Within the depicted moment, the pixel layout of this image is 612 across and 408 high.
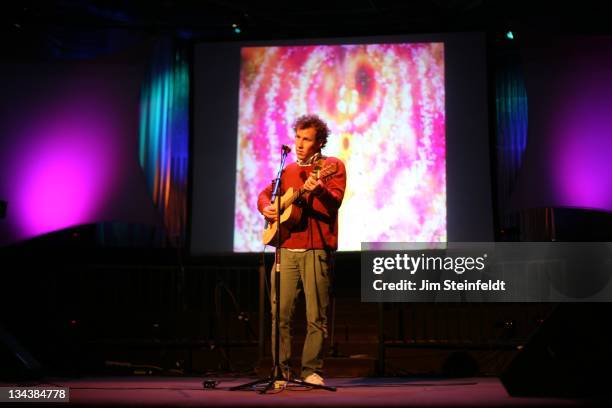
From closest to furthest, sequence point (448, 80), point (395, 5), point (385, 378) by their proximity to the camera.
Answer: point (385, 378), point (448, 80), point (395, 5)

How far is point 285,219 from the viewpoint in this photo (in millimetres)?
4023

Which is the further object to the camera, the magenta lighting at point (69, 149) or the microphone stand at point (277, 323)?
the magenta lighting at point (69, 149)

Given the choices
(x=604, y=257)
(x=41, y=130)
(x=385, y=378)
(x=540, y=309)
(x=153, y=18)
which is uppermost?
(x=153, y=18)

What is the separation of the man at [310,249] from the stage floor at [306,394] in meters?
0.30

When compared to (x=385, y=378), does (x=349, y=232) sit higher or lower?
higher

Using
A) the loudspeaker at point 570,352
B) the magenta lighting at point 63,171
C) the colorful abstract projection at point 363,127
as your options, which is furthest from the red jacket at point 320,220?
the magenta lighting at point 63,171

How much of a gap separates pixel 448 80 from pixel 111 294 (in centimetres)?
455

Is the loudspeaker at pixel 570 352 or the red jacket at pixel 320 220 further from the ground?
the red jacket at pixel 320 220

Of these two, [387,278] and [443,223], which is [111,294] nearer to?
[387,278]

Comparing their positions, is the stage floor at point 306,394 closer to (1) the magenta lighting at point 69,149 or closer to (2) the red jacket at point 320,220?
(2) the red jacket at point 320,220

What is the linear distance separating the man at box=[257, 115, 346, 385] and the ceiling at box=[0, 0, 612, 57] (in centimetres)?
369

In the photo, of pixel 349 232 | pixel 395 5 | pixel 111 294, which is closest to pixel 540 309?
pixel 349 232

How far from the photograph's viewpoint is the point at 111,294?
7.06 meters

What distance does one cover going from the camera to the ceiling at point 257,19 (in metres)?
7.41
